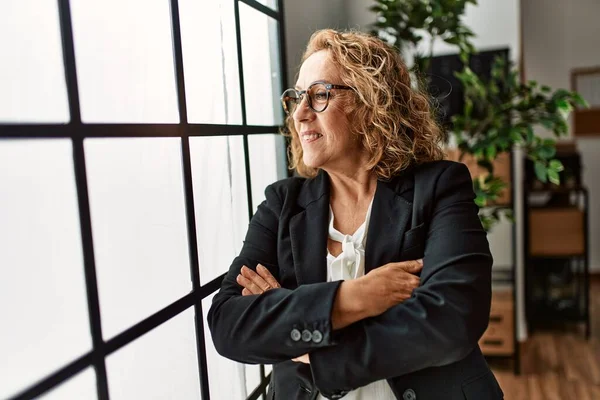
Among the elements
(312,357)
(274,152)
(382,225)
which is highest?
(274,152)

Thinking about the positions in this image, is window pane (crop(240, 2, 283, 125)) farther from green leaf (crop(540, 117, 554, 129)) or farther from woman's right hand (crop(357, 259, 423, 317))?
green leaf (crop(540, 117, 554, 129))

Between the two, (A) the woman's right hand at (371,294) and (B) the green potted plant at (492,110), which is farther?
(B) the green potted plant at (492,110)

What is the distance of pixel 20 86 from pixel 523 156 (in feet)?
13.2

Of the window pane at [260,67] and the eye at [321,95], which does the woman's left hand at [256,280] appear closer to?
the eye at [321,95]

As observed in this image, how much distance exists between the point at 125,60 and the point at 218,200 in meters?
0.54

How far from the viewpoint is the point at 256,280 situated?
127cm

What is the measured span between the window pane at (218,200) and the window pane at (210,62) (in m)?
0.08

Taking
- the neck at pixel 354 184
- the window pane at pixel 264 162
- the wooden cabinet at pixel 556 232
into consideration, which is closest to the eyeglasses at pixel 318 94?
the neck at pixel 354 184

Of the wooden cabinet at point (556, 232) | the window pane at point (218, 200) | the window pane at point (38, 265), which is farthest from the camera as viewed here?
the wooden cabinet at point (556, 232)

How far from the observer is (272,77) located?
2.03 metres

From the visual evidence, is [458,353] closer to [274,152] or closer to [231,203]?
[231,203]

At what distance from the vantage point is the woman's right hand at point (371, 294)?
112cm

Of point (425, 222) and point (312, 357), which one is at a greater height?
point (425, 222)

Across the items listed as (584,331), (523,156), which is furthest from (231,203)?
(584,331)
